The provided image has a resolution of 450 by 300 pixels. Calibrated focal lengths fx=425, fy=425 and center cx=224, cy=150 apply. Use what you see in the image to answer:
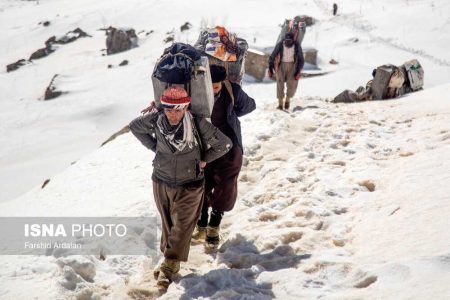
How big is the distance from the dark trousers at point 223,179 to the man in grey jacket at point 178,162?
Result: 1.49ft

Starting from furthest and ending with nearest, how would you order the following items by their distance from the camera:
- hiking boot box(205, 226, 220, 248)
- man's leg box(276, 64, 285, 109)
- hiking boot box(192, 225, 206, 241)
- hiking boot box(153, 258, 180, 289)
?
man's leg box(276, 64, 285, 109), hiking boot box(192, 225, 206, 241), hiking boot box(205, 226, 220, 248), hiking boot box(153, 258, 180, 289)

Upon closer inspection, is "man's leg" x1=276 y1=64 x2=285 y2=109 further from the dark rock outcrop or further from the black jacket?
the dark rock outcrop

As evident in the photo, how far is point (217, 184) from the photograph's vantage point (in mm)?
3674

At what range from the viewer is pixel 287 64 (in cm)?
845

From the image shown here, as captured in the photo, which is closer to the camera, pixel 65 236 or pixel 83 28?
pixel 65 236

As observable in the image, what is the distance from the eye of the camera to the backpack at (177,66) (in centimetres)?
297

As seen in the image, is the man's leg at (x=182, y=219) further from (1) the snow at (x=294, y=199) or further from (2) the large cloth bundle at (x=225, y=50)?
(2) the large cloth bundle at (x=225, y=50)

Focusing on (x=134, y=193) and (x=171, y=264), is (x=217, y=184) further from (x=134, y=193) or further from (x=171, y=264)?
(x=134, y=193)

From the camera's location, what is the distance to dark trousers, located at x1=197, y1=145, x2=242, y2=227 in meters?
3.60

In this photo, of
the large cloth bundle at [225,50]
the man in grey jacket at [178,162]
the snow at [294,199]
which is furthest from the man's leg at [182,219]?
the large cloth bundle at [225,50]

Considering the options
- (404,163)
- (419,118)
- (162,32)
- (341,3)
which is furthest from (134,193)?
(341,3)

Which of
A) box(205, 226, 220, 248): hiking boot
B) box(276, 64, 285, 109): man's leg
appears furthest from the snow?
→ box(276, 64, 285, 109): man's leg

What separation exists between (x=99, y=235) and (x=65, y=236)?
0.32 meters

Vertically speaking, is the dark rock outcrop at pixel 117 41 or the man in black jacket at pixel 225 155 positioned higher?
the man in black jacket at pixel 225 155
